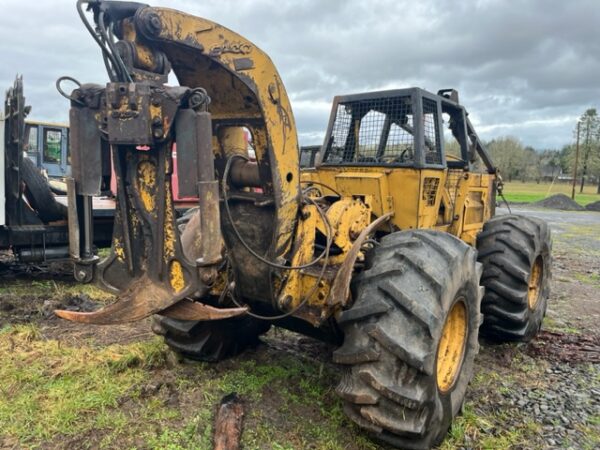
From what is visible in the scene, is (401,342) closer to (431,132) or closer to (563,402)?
(563,402)

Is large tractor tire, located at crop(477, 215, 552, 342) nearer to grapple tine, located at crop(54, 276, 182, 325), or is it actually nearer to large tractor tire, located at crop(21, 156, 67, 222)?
grapple tine, located at crop(54, 276, 182, 325)

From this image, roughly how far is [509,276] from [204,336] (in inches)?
116

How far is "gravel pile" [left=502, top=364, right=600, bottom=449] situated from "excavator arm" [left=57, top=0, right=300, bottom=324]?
2201mm

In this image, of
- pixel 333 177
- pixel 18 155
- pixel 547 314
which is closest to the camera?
pixel 333 177

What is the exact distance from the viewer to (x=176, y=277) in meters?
2.96

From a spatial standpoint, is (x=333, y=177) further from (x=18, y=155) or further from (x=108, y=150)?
(x=18, y=155)

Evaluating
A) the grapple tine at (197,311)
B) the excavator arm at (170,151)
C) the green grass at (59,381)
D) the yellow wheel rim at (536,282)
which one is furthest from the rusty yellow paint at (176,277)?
the yellow wheel rim at (536,282)

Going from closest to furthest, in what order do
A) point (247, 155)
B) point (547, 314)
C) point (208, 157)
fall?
point (208, 157) → point (247, 155) → point (547, 314)

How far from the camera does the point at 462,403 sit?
3.68 metres

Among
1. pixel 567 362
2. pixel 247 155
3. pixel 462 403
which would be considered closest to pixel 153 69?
pixel 247 155

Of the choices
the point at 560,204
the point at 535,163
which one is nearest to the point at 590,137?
the point at 560,204

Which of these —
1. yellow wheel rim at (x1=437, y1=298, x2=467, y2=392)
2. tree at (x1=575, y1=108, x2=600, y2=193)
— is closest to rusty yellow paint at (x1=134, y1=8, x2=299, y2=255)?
yellow wheel rim at (x1=437, y1=298, x2=467, y2=392)

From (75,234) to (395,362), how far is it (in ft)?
6.61

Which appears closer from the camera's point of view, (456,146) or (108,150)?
(108,150)
